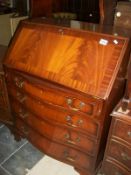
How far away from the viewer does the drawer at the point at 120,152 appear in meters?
1.29

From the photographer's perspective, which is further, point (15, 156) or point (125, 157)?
point (15, 156)

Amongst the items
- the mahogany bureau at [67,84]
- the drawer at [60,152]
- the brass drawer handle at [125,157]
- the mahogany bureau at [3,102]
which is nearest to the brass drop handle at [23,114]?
the mahogany bureau at [67,84]

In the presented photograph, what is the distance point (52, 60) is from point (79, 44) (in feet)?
0.70

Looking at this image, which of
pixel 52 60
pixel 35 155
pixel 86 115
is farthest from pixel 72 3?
pixel 35 155

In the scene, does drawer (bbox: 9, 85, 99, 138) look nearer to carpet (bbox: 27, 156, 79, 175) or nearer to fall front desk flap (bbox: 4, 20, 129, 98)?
fall front desk flap (bbox: 4, 20, 129, 98)

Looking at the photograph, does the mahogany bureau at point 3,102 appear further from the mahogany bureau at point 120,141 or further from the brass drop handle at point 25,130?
the mahogany bureau at point 120,141

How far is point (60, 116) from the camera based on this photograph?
137 centimetres

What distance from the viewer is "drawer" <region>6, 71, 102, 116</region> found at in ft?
3.89

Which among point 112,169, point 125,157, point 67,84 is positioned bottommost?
point 112,169

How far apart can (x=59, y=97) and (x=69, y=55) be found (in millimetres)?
288

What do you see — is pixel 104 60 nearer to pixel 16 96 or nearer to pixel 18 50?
pixel 18 50

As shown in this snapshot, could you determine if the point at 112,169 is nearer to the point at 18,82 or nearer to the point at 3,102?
the point at 18,82

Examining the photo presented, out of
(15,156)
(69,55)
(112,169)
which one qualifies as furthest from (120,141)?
(15,156)

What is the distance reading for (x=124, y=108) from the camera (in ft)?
4.00
